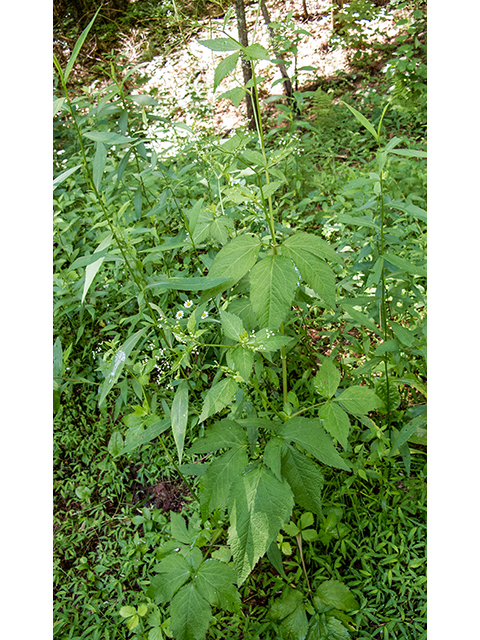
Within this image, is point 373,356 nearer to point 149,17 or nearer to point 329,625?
point 329,625

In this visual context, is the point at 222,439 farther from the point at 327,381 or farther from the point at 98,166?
the point at 98,166

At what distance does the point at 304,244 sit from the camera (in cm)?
114

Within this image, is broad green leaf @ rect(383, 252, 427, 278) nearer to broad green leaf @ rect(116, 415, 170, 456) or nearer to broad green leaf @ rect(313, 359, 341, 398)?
broad green leaf @ rect(313, 359, 341, 398)

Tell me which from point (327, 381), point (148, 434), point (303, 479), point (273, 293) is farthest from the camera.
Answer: point (148, 434)

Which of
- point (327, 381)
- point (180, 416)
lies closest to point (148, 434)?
point (180, 416)

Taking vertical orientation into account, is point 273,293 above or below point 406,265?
above

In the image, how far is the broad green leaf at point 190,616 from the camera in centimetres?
120

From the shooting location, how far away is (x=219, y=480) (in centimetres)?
114

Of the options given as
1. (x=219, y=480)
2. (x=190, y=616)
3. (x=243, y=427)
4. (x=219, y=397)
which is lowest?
(x=190, y=616)

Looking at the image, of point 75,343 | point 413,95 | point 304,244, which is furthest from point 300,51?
point 304,244

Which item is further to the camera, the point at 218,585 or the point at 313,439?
the point at 218,585

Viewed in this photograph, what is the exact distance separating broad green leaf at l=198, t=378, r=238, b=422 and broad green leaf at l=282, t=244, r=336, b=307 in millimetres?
309

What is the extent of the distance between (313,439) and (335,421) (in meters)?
0.10

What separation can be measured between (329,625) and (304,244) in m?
1.21
